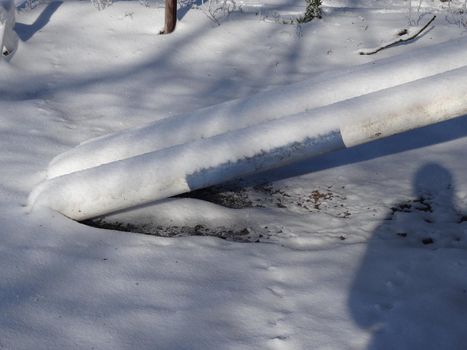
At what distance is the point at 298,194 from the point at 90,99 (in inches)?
98.7

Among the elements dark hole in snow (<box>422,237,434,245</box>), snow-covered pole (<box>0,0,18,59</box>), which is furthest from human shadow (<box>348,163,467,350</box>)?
snow-covered pole (<box>0,0,18,59</box>)

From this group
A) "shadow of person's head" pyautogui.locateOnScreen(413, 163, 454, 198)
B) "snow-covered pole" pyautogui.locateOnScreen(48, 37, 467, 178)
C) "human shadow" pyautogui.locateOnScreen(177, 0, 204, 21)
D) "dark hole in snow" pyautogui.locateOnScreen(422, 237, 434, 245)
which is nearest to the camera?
"dark hole in snow" pyautogui.locateOnScreen(422, 237, 434, 245)

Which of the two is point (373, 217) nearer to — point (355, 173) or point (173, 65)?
point (355, 173)

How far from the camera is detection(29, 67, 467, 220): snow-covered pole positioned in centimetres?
303

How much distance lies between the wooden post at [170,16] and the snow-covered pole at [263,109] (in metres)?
3.47

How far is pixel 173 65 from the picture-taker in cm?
617

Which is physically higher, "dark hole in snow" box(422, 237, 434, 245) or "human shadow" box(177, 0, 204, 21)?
"human shadow" box(177, 0, 204, 21)

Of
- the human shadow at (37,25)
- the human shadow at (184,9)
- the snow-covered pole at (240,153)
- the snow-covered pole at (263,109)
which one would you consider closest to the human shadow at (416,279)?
the snow-covered pole at (240,153)

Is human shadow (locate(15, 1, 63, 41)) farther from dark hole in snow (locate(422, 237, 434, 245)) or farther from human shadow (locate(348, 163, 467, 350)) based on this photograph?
dark hole in snow (locate(422, 237, 434, 245))

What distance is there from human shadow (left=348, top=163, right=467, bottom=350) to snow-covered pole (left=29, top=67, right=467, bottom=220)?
67 centimetres

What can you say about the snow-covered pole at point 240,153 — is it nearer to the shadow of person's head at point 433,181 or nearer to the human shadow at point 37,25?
the shadow of person's head at point 433,181

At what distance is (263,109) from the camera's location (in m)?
3.54

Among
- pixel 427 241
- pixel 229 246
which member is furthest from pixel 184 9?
pixel 427 241

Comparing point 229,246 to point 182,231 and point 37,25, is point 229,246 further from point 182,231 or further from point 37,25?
point 37,25
